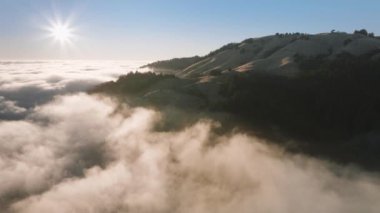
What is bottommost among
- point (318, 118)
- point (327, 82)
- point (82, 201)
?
point (82, 201)

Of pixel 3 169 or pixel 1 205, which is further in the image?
pixel 3 169

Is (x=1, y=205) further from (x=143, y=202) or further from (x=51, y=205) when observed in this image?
(x=143, y=202)

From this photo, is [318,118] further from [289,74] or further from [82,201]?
[82,201]

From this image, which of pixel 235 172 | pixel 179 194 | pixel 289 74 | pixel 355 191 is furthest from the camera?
pixel 289 74

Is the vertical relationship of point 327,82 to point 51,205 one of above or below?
above

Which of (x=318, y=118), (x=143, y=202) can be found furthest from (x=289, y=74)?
(x=143, y=202)

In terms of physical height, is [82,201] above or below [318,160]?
below

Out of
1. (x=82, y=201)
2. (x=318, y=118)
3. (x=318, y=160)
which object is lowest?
(x=82, y=201)

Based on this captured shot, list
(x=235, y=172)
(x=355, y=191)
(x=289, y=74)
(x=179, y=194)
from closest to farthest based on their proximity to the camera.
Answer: (x=355, y=191) < (x=179, y=194) < (x=235, y=172) < (x=289, y=74)

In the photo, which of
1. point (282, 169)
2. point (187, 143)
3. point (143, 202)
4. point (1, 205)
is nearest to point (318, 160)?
point (282, 169)
